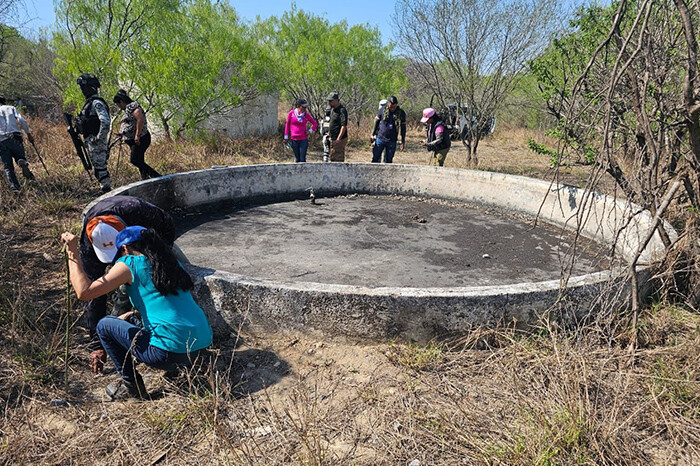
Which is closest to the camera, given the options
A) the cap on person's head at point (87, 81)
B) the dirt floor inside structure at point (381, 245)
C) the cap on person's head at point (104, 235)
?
the cap on person's head at point (104, 235)

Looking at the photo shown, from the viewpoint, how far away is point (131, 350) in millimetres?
2838

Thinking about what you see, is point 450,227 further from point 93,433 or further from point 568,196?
point 93,433

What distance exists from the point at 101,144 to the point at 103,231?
14.2 ft

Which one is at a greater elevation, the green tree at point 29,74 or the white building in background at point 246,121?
the green tree at point 29,74

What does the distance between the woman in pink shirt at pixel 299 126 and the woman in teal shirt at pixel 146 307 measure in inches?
255

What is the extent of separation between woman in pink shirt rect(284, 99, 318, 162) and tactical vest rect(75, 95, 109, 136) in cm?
337

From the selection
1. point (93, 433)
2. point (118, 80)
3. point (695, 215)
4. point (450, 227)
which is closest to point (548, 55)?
point (450, 227)

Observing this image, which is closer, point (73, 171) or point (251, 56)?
point (73, 171)

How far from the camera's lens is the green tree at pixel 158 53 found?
1015 cm

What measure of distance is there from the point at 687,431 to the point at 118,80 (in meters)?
12.1

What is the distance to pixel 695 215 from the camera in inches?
159

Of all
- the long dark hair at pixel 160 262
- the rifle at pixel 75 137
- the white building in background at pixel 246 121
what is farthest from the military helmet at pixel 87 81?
the white building in background at pixel 246 121

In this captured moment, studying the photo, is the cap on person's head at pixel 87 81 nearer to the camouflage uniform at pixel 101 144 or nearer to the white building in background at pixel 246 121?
the camouflage uniform at pixel 101 144

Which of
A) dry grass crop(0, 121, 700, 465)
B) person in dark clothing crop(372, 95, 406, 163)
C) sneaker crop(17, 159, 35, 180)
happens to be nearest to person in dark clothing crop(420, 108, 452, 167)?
person in dark clothing crop(372, 95, 406, 163)
